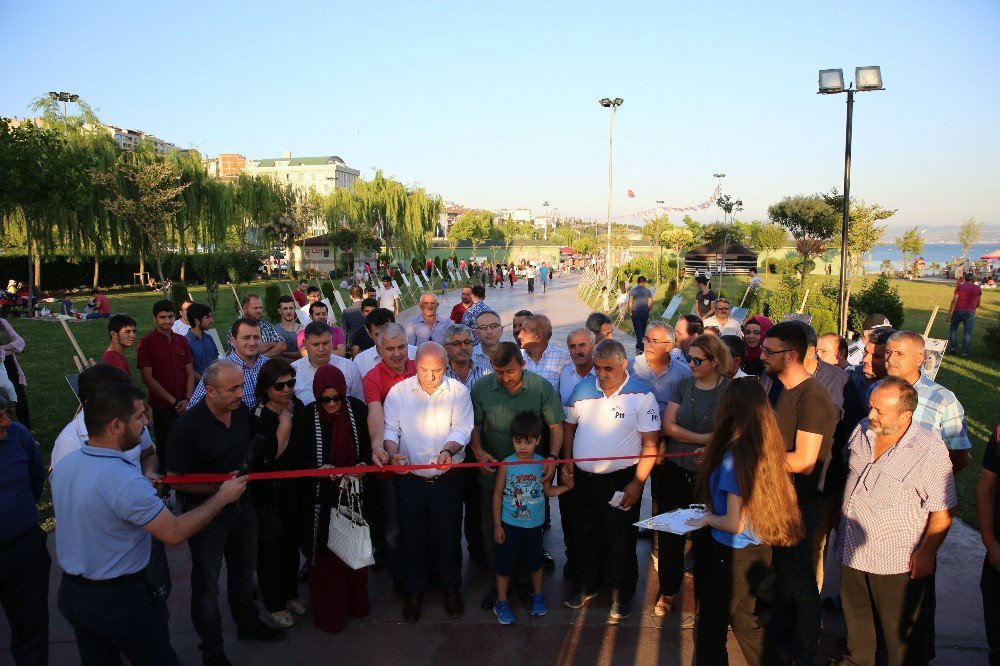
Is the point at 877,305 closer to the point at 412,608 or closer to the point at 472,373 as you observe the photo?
the point at 472,373

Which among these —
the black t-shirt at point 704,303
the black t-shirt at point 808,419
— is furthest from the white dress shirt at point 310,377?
the black t-shirt at point 704,303

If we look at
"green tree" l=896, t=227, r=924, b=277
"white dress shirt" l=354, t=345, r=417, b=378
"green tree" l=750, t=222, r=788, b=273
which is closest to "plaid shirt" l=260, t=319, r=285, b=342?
"white dress shirt" l=354, t=345, r=417, b=378

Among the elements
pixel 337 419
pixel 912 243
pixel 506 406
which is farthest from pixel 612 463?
pixel 912 243

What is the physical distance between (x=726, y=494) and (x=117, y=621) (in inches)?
111

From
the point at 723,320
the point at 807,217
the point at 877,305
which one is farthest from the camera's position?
the point at 807,217

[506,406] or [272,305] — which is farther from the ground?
[506,406]

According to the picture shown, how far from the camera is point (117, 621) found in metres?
2.70

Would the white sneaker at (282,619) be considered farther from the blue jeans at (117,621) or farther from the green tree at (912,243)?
the green tree at (912,243)

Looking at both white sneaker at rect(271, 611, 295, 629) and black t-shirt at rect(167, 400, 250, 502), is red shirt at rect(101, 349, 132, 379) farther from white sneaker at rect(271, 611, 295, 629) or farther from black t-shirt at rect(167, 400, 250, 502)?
white sneaker at rect(271, 611, 295, 629)

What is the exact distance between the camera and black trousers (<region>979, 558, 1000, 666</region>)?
9.68ft

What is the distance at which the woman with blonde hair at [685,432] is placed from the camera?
3842 mm

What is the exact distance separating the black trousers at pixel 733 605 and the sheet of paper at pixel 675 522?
0.16 m

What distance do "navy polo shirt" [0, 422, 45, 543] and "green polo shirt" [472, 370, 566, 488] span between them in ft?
8.37

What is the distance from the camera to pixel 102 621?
2682 mm
